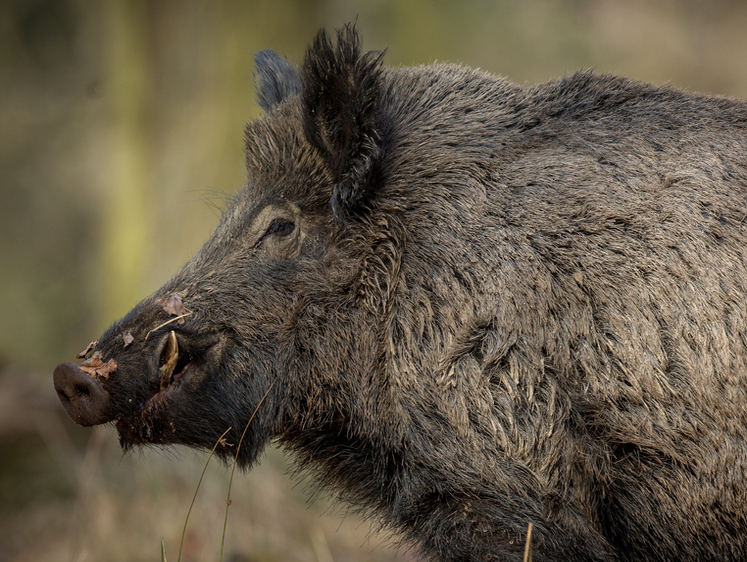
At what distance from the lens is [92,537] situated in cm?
540

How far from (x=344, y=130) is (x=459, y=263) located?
2.56ft

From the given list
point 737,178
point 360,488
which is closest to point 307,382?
point 360,488

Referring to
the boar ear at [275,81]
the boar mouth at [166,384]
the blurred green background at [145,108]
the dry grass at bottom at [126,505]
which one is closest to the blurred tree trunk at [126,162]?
the blurred green background at [145,108]

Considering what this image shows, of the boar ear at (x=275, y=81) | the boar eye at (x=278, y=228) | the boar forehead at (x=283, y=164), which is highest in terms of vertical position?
the boar ear at (x=275, y=81)

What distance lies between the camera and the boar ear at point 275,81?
3.59 meters

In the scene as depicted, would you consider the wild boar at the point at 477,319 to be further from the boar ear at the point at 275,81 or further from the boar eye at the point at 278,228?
the boar ear at the point at 275,81

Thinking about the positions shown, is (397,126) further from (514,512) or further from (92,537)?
(92,537)

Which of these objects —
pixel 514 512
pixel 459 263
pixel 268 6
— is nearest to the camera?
pixel 514 512

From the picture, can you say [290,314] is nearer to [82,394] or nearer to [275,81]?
[82,394]

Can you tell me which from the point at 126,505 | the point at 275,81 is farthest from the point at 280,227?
the point at 126,505

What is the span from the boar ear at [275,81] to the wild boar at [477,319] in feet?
0.74

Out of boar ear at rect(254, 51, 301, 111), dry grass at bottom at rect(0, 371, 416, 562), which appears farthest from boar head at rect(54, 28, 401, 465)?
dry grass at bottom at rect(0, 371, 416, 562)

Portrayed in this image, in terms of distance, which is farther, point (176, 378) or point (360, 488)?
point (360, 488)

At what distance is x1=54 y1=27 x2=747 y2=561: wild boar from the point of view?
8.57ft
